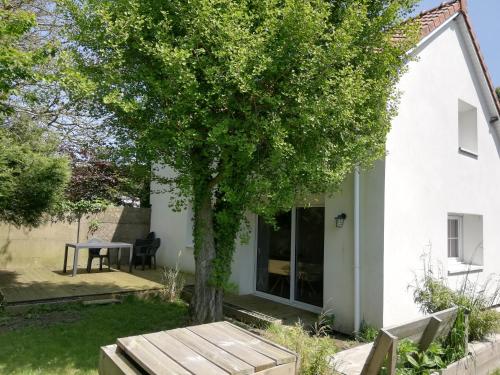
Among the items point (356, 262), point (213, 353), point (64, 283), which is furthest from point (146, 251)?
point (213, 353)

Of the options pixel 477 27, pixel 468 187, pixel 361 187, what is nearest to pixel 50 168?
pixel 361 187

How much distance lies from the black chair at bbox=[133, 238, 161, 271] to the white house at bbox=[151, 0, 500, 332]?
4.81 meters

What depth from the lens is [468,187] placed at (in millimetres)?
9125

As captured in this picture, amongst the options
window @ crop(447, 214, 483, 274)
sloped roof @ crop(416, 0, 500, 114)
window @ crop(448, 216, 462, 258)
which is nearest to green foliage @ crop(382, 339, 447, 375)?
window @ crop(447, 214, 483, 274)

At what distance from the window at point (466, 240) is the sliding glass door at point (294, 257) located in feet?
11.9

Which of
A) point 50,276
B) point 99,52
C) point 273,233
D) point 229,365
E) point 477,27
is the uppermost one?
point 477,27

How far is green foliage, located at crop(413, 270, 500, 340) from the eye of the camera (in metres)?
5.86

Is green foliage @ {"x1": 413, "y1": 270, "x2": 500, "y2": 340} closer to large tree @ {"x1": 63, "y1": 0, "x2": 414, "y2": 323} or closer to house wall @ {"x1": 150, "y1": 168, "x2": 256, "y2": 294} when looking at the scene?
large tree @ {"x1": 63, "y1": 0, "x2": 414, "y2": 323}

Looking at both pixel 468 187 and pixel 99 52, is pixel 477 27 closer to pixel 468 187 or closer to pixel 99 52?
pixel 468 187

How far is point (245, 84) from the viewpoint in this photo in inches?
189

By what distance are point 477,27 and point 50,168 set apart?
12431mm

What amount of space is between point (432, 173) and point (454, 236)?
2549mm

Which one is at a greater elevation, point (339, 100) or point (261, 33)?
point (261, 33)

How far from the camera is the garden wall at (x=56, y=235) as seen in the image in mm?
11953
